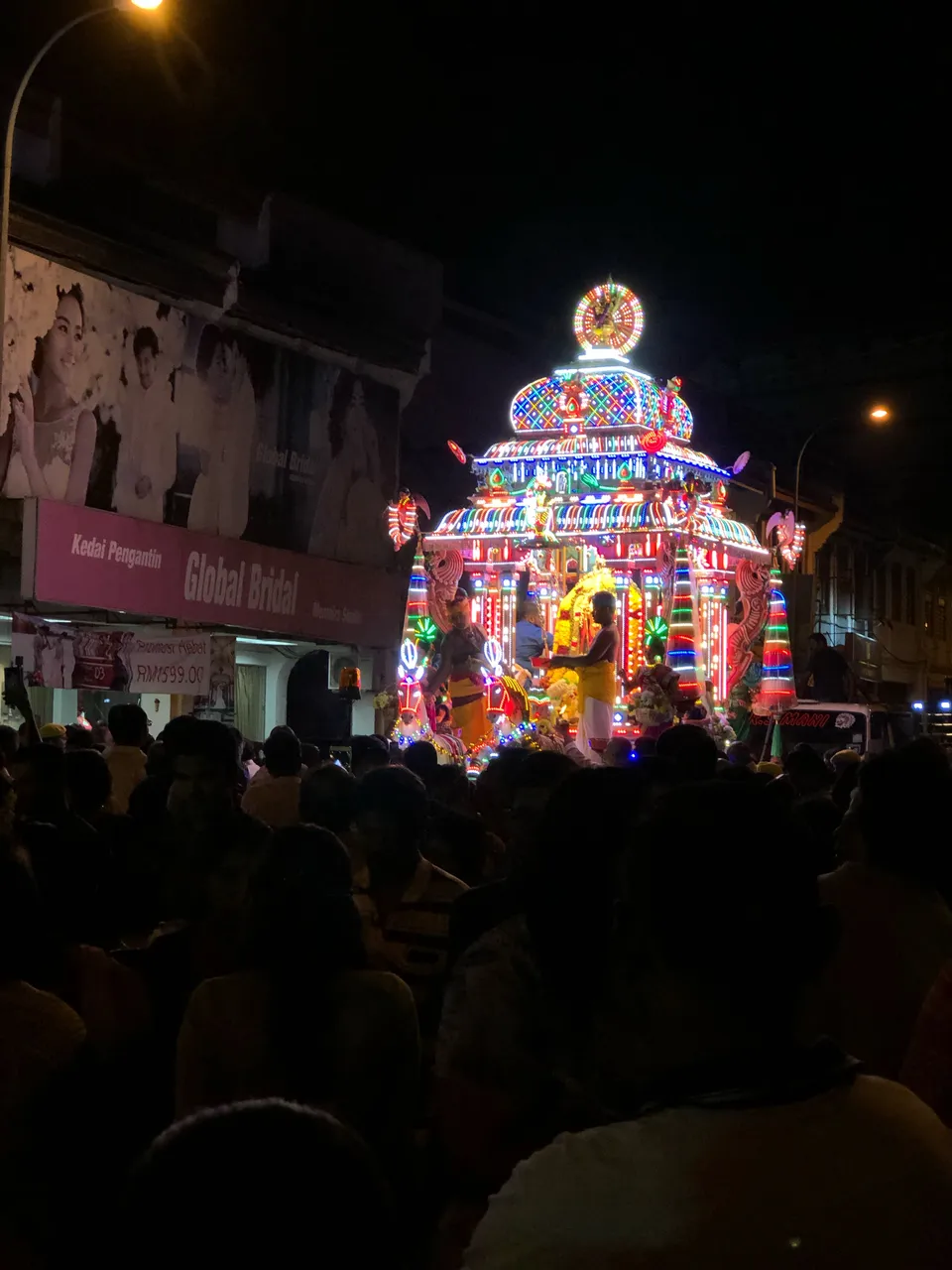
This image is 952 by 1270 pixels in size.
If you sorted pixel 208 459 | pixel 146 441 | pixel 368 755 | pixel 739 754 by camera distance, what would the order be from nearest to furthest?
1. pixel 368 755
2. pixel 739 754
3. pixel 146 441
4. pixel 208 459

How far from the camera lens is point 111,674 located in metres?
14.8

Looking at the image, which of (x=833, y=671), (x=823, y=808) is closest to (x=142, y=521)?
(x=833, y=671)

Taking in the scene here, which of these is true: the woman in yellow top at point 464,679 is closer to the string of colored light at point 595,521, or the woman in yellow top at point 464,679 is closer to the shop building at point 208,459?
the string of colored light at point 595,521

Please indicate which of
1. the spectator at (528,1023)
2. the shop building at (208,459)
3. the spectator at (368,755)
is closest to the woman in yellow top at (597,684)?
Result: the shop building at (208,459)

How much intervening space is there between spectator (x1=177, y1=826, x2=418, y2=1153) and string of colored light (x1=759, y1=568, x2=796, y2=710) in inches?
504

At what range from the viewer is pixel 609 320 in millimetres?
16109

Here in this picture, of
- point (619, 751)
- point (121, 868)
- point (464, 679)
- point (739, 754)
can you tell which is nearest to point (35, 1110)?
point (121, 868)

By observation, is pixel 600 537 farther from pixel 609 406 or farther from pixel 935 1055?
pixel 935 1055

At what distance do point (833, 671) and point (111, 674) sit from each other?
10.3 m

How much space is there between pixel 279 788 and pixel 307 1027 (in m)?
4.04

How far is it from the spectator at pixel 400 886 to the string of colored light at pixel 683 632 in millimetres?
9560

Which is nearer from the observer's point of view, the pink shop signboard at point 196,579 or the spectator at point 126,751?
the spectator at point 126,751

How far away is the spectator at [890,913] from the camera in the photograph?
354 centimetres

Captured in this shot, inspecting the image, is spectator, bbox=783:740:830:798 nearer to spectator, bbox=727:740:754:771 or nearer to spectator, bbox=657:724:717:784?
spectator, bbox=657:724:717:784
